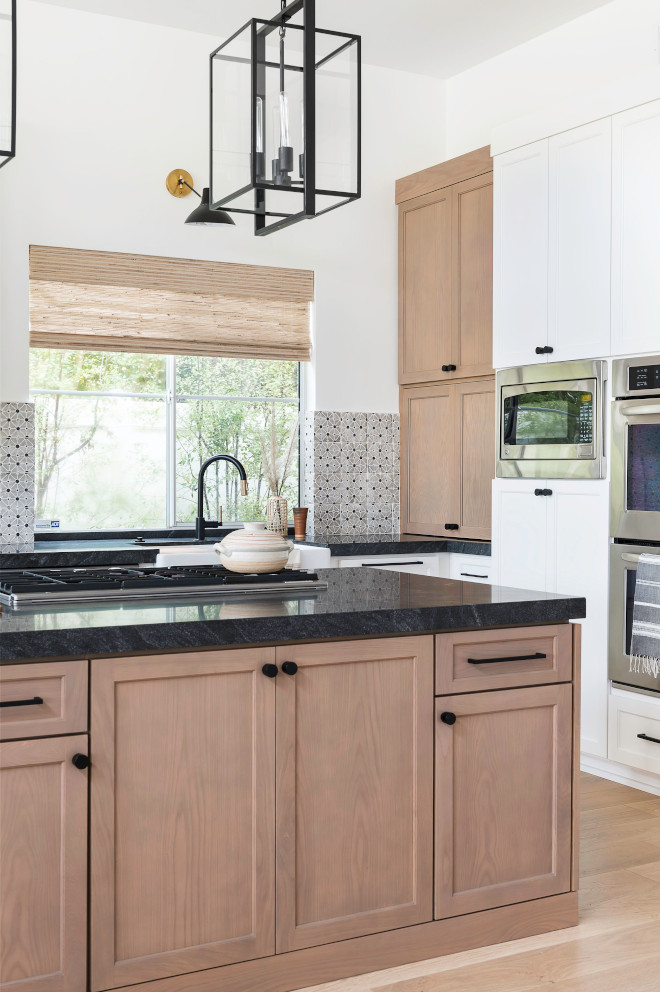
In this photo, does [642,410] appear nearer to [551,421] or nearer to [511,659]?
[551,421]

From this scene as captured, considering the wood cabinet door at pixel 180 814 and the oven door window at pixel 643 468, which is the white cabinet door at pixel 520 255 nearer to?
the oven door window at pixel 643 468

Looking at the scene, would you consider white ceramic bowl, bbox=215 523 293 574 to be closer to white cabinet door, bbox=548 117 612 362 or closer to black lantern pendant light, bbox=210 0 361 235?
black lantern pendant light, bbox=210 0 361 235

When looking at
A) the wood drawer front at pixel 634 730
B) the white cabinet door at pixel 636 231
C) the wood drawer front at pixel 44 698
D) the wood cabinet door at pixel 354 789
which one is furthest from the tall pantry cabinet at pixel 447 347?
the wood drawer front at pixel 44 698

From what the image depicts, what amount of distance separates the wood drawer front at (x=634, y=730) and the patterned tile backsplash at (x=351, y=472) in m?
1.86

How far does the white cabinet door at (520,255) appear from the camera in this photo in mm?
4414

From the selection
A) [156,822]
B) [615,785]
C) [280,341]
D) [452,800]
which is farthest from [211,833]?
[280,341]

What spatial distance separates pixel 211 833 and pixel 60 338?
10.2 ft

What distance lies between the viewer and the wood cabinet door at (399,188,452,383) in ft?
17.1

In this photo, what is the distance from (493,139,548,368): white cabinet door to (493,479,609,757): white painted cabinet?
626mm

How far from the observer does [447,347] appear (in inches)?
205

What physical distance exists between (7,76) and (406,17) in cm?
312

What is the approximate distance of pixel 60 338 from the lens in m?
4.80

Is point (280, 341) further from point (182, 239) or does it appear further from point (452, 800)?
point (452, 800)

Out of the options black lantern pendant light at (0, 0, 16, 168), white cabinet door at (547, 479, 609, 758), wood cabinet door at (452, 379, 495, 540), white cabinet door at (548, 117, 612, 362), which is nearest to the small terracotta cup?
wood cabinet door at (452, 379, 495, 540)
